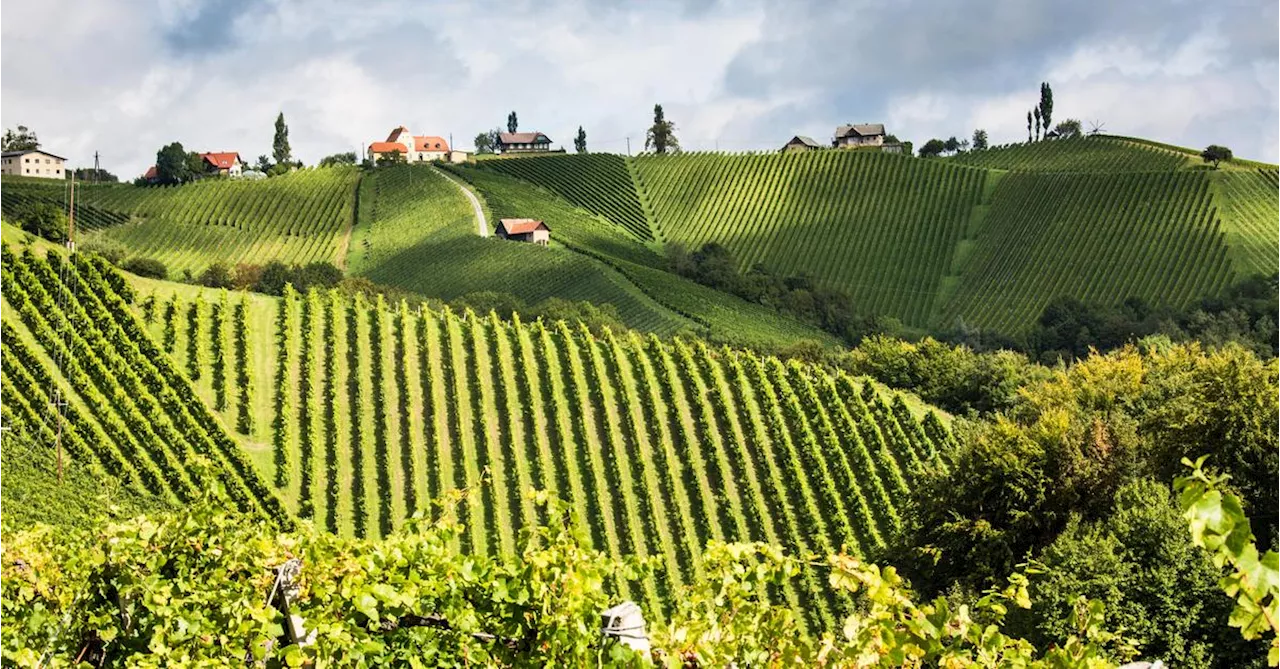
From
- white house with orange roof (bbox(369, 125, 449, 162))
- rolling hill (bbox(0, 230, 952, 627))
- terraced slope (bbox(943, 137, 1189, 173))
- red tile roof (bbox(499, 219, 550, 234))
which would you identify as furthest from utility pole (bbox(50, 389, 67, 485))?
white house with orange roof (bbox(369, 125, 449, 162))

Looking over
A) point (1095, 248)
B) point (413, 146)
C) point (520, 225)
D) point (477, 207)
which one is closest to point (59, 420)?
point (520, 225)

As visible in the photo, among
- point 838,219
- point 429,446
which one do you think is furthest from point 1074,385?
point 838,219

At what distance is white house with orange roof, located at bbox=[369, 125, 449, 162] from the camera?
166 metres

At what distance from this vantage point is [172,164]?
444 ft

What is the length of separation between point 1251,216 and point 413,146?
343 ft

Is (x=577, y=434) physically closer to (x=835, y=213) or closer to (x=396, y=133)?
(x=835, y=213)

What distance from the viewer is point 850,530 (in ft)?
143

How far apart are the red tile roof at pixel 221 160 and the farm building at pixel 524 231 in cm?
4962

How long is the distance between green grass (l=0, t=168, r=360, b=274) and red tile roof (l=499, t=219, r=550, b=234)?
14798 mm

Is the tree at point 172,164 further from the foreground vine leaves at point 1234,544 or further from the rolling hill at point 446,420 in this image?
the foreground vine leaves at point 1234,544

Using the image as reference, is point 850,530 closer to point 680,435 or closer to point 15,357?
point 680,435

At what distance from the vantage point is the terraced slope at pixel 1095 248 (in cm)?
10244

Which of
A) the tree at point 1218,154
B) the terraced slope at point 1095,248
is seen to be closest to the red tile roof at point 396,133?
the terraced slope at point 1095,248

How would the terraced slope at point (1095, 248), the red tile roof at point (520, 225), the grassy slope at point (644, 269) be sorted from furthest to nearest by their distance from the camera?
1. the red tile roof at point (520, 225)
2. the terraced slope at point (1095, 248)
3. the grassy slope at point (644, 269)
